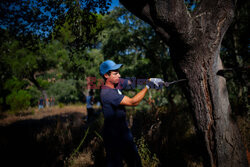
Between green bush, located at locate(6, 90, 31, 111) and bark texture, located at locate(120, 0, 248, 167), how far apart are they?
16.3 meters

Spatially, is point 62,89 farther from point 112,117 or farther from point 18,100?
point 112,117

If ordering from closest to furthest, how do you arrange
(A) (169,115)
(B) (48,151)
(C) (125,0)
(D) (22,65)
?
(C) (125,0)
(B) (48,151)
(A) (169,115)
(D) (22,65)

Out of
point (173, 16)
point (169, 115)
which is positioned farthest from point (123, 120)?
point (169, 115)

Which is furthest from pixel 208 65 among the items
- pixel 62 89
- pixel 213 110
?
pixel 62 89

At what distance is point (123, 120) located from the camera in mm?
2174

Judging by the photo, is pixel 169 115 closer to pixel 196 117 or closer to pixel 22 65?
pixel 196 117

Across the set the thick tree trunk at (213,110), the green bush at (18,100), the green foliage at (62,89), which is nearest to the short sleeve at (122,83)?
the thick tree trunk at (213,110)

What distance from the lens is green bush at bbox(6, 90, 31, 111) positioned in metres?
13.2

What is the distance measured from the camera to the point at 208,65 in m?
1.79

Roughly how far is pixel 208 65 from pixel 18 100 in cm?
1674

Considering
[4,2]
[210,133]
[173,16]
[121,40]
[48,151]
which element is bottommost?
[48,151]

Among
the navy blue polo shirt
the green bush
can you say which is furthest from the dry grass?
the navy blue polo shirt

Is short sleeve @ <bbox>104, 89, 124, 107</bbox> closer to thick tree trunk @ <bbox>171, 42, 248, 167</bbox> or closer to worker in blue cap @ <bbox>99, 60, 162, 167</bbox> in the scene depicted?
worker in blue cap @ <bbox>99, 60, 162, 167</bbox>

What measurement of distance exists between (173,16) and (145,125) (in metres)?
2.87
